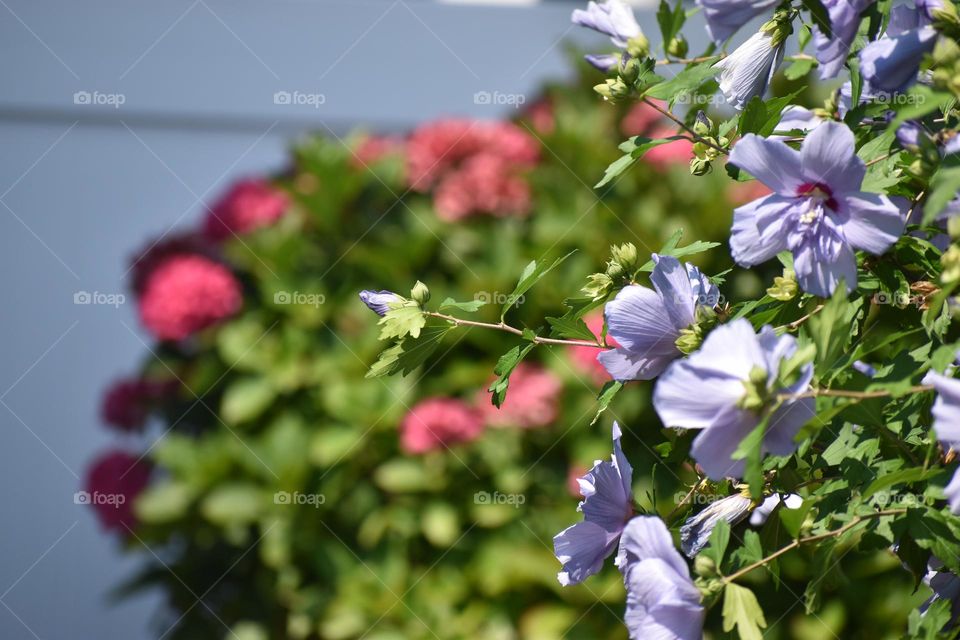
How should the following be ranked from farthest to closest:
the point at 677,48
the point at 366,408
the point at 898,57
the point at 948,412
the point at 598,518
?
1. the point at 366,408
2. the point at 677,48
3. the point at 598,518
4. the point at 898,57
5. the point at 948,412

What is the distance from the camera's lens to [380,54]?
10.0ft

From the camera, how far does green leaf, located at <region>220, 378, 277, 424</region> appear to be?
96.3 inches

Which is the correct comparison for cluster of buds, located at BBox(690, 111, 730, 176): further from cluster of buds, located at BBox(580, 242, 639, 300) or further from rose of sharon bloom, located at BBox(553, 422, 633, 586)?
rose of sharon bloom, located at BBox(553, 422, 633, 586)

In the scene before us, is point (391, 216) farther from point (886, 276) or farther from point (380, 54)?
point (886, 276)

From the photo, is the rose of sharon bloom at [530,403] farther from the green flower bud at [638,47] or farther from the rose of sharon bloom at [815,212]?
the rose of sharon bloom at [815,212]

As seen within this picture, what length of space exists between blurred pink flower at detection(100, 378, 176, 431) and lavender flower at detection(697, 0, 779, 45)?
219 centimetres

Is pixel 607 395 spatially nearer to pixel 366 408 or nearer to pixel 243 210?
pixel 366 408

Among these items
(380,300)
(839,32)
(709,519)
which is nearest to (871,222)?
(839,32)

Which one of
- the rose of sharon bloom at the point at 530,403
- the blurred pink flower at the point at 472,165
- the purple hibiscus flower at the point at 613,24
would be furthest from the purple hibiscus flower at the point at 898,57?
the blurred pink flower at the point at 472,165

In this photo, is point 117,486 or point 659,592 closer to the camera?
point 659,592

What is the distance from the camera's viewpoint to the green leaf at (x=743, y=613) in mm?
618

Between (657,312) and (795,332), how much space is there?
16 cm

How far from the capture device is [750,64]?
2.58 feet

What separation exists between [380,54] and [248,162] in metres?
0.55
